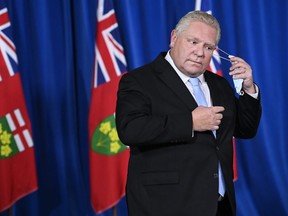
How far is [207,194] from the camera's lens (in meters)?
1.46

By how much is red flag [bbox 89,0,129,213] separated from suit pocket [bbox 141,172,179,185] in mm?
1544

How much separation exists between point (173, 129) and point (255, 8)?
2.29 meters

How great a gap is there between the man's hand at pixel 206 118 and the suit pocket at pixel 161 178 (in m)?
0.16

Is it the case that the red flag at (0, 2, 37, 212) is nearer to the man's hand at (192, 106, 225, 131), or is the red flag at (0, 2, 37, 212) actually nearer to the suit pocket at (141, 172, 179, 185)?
the suit pocket at (141, 172, 179, 185)

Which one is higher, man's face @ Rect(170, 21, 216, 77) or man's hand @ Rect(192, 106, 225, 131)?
man's face @ Rect(170, 21, 216, 77)

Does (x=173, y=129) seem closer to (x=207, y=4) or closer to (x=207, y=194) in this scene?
(x=207, y=194)

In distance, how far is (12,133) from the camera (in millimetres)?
2779

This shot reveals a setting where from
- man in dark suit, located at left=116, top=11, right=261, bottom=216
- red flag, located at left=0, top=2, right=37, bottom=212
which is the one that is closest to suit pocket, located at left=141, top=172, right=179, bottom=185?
man in dark suit, located at left=116, top=11, right=261, bottom=216

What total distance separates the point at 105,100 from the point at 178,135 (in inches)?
64.1

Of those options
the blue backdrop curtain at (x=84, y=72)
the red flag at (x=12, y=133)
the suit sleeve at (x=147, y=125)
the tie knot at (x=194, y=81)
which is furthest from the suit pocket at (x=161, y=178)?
the blue backdrop curtain at (x=84, y=72)

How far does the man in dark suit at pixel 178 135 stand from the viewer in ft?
4.56

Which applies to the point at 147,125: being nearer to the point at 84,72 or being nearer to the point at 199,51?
the point at 199,51

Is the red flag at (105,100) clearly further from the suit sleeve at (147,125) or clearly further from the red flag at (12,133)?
the suit sleeve at (147,125)

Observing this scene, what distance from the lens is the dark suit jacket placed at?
4.57 feet
